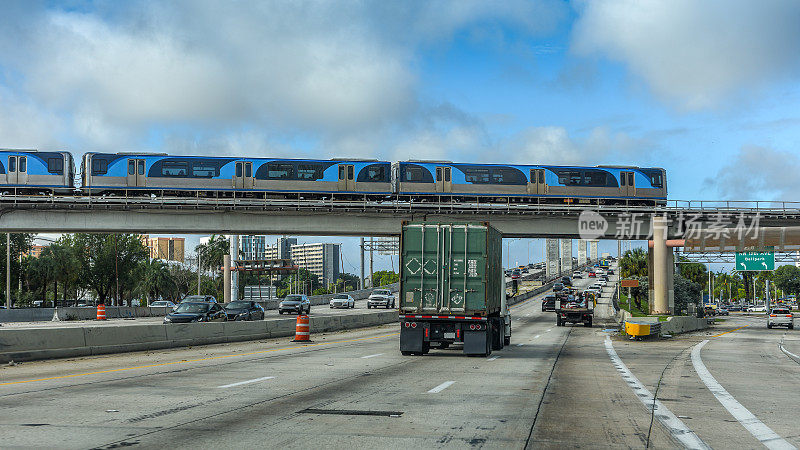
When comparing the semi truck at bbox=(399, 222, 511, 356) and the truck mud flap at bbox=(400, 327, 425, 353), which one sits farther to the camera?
the truck mud flap at bbox=(400, 327, 425, 353)

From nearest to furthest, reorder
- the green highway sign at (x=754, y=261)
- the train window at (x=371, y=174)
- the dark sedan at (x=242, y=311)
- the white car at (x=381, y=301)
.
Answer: the dark sedan at (x=242, y=311), the train window at (x=371, y=174), the green highway sign at (x=754, y=261), the white car at (x=381, y=301)

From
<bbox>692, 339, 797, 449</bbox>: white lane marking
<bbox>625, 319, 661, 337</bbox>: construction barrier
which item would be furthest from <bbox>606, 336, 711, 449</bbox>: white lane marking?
<bbox>625, 319, 661, 337</bbox>: construction barrier

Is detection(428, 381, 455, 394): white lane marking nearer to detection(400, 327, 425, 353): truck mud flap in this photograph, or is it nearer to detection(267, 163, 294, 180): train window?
detection(400, 327, 425, 353): truck mud flap

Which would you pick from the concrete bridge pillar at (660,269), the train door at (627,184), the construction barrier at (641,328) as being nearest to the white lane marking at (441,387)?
the construction barrier at (641,328)

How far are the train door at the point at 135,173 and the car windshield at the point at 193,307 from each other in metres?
17.6

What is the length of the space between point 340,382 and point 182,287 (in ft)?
369

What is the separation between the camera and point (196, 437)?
7926 mm

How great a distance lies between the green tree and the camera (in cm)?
8544

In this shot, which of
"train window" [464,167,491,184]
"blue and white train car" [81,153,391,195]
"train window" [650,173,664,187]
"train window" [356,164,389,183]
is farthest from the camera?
"train window" [650,173,664,187]

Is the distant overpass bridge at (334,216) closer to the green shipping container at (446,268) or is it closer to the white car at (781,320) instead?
the white car at (781,320)

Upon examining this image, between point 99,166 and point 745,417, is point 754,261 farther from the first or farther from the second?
point 745,417

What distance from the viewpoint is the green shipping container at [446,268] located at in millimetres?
20344

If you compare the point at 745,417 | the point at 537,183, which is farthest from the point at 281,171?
the point at 745,417

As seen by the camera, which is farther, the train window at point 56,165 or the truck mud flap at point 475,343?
the train window at point 56,165
